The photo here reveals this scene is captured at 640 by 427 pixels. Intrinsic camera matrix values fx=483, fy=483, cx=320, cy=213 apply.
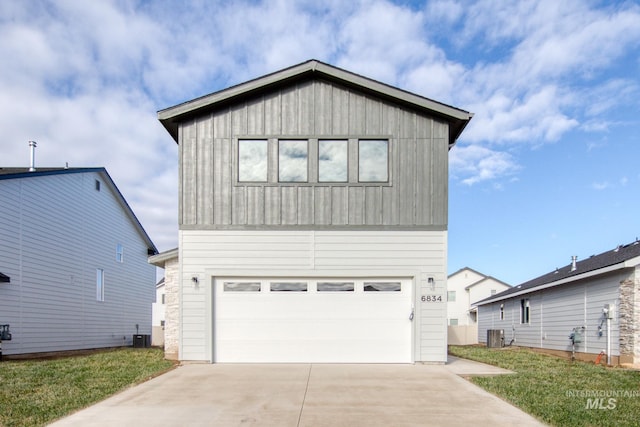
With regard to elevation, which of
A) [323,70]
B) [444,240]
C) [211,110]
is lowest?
[444,240]

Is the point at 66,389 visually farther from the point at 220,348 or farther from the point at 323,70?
the point at 323,70

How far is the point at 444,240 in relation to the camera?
11656 millimetres

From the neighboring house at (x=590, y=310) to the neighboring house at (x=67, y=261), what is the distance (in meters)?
17.2

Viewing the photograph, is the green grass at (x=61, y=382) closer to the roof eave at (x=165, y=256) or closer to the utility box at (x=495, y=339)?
the roof eave at (x=165, y=256)

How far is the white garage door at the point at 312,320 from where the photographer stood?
1155 centimetres

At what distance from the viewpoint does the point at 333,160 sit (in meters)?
12.0

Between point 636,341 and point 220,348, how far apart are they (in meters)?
10.5

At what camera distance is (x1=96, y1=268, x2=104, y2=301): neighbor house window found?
772 inches

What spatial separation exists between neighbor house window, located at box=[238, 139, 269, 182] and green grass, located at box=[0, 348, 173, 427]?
4840 millimetres

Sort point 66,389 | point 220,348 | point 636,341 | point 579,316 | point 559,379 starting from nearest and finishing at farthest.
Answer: point 66,389 < point 559,379 < point 220,348 < point 636,341 < point 579,316

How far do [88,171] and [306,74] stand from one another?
1085 centimetres

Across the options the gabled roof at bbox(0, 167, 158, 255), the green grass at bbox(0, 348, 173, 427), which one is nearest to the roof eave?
the green grass at bbox(0, 348, 173, 427)

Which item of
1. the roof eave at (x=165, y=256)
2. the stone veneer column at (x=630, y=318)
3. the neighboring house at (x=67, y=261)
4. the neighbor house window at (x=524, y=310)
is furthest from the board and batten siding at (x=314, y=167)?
the neighbor house window at (x=524, y=310)

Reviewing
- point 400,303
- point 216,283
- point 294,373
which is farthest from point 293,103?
point 294,373
